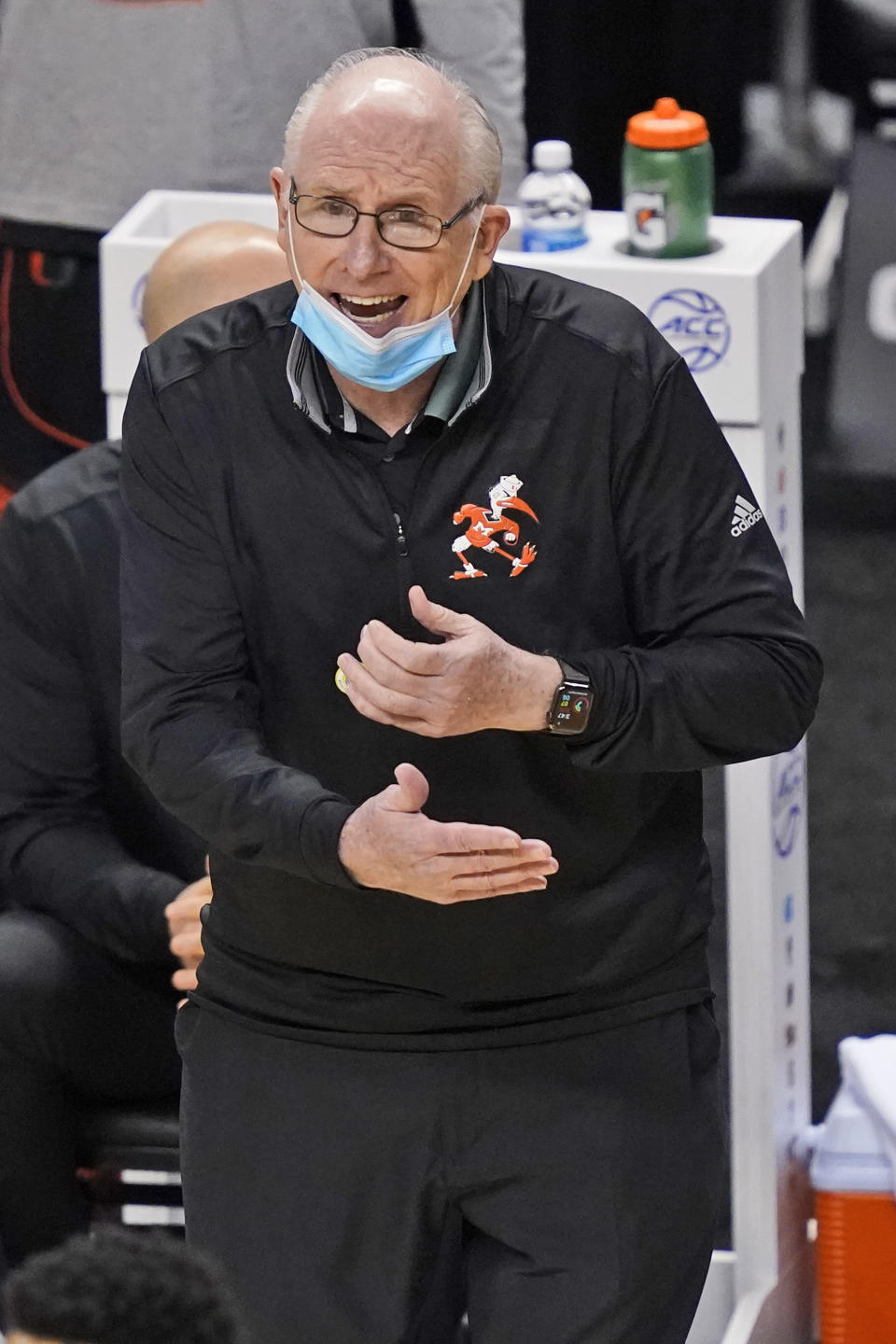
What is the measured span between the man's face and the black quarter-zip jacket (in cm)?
9

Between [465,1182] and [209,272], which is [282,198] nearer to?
[209,272]

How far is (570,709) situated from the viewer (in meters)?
1.87

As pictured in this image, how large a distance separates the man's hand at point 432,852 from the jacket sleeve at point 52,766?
30.5 inches

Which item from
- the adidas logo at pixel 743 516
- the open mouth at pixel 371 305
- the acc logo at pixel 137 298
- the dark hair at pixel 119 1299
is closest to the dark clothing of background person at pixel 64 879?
the acc logo at pixel 137 298

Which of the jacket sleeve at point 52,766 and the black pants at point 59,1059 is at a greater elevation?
the jacket sleeve at point 52,766

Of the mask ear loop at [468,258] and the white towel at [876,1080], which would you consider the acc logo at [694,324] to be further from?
the white towel at [876,1080]

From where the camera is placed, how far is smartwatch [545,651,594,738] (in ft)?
6.14

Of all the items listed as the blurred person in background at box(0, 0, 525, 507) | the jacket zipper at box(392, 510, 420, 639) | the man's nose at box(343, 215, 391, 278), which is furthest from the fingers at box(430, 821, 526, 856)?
the blurred person in background at box(0, 0, 525, 507)

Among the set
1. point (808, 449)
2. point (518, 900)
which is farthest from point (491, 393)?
point (808, 449)

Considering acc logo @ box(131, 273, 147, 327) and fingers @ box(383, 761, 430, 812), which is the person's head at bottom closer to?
acc logo @ box(131, 273, 147, 327)

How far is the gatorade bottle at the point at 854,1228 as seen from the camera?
2.84m

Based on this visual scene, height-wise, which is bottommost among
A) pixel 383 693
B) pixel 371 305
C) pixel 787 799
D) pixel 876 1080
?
pixel 876 1080

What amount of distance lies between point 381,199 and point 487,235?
0.11 metres

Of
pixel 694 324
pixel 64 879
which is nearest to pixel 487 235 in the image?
pixel 694 324
